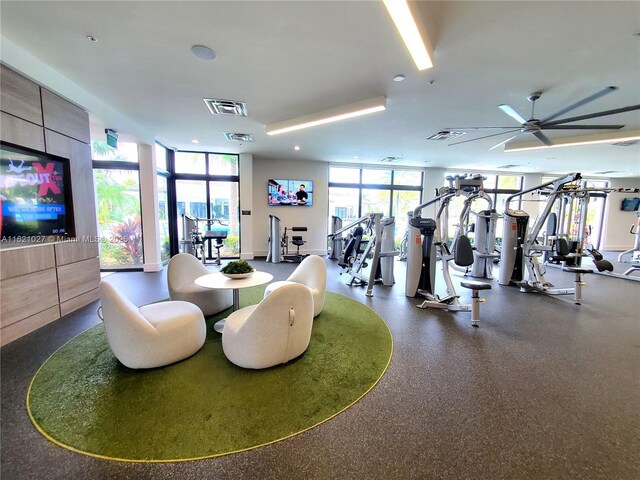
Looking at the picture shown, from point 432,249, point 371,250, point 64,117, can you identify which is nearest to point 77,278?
point 64,117

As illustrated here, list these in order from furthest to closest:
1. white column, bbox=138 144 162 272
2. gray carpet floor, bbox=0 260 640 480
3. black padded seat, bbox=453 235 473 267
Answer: white column, bbox=138 144 162 272, black padded seat, bbox=453 235 473 267, gray carpet floor, bbox=0 260 640 480

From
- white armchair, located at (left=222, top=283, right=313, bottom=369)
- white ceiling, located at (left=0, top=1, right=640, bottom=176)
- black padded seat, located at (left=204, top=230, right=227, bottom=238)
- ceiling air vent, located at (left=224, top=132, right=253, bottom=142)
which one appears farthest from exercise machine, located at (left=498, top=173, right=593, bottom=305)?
black padded seat, located at (left=204, top=230, right=227, bottom=238)

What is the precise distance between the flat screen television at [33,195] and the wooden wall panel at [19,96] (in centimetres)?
37

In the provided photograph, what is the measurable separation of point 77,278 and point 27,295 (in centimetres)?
73

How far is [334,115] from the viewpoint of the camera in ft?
12.6

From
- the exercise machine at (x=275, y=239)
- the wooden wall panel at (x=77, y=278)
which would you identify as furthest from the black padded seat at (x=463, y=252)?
the wooden wall panel at (x=77, y=278)

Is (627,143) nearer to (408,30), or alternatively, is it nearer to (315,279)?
(408,30)

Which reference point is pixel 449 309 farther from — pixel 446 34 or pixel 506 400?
pixel 446 34

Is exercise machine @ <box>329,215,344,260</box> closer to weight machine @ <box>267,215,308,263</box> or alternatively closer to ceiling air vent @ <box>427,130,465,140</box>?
weight machine @ <box>267,215,308,263</box>

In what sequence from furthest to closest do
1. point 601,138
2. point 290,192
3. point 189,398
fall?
point 290,192 < point 601,138 < point 189,398

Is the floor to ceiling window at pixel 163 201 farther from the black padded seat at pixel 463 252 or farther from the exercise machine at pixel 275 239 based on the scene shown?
the black padded seat at pixel 463 252

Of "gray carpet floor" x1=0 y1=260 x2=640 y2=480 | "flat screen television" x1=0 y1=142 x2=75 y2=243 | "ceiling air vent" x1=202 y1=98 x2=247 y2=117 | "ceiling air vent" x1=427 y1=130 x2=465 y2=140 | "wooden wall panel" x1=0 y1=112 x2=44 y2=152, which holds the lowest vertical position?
"gray carpet floor" x1=0 y1=260 x2=640 y2=480

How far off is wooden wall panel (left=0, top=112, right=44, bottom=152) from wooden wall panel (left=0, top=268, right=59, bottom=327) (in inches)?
56.2

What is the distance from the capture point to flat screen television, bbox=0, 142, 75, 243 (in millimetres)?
2600
